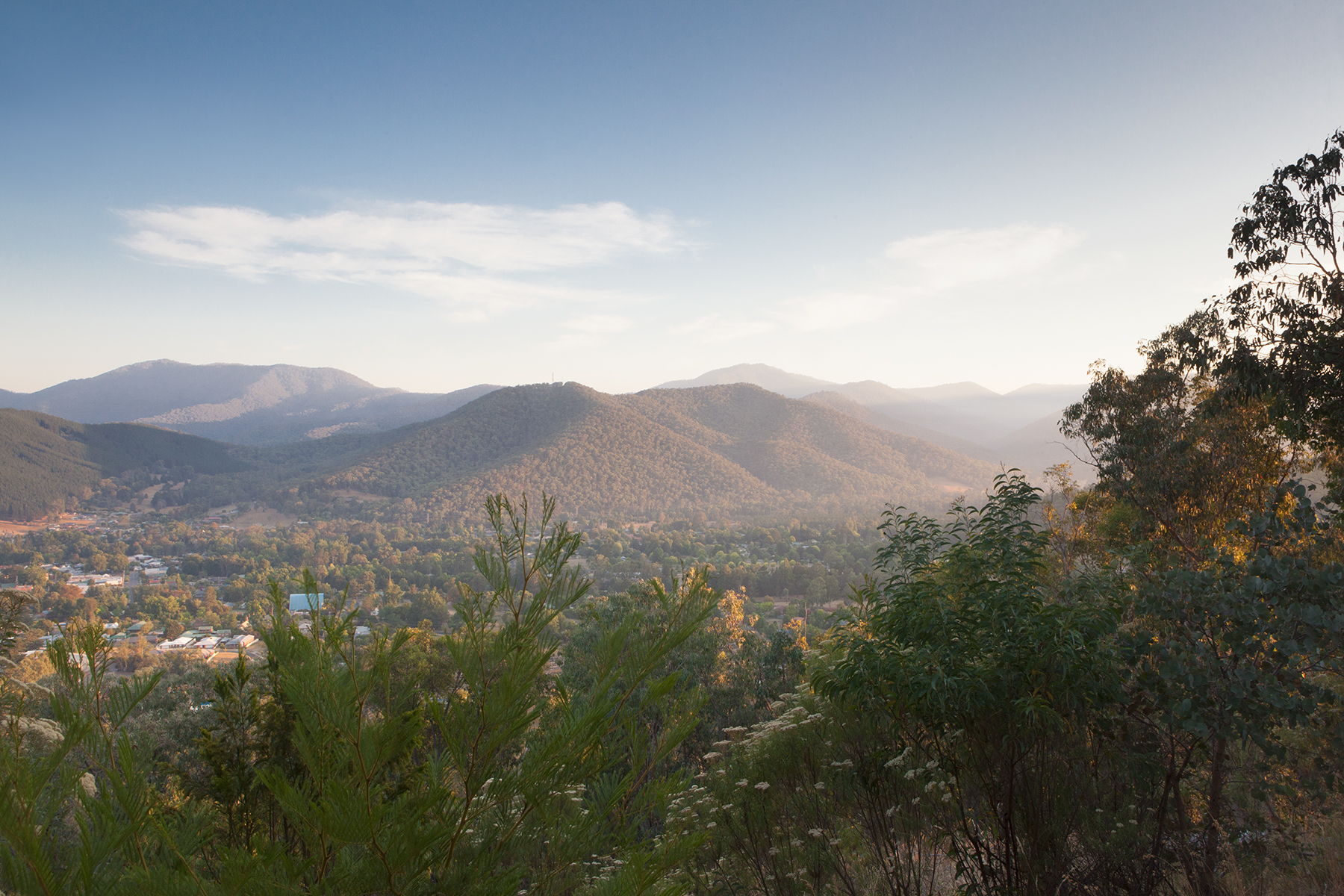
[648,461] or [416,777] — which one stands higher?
[416,777]

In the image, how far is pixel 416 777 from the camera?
1984mm

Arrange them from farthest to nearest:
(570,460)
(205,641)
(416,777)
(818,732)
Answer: (570,460)
(205,641)
(818,732)
(416,777)

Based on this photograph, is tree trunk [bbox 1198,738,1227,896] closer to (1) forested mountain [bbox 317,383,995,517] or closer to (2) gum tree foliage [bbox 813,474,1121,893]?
(2) gum tree foliage [bbox 813,474,1121,893]

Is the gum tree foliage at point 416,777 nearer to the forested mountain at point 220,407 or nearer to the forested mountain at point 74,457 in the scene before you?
the forested mountain at point 74,457

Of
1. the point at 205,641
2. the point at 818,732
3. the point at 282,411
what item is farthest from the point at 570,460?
Answer: the point at 282,411

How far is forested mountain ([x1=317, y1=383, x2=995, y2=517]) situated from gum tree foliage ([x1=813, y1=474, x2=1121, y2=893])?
61752 millimetres

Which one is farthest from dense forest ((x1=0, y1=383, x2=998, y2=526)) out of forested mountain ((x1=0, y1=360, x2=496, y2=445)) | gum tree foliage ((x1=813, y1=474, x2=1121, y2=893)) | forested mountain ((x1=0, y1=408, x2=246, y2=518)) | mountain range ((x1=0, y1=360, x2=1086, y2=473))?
gum tree foliage ((x1=813, y1=474, x2=1121, y2=893))

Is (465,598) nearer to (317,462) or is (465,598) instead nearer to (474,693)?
(474,693)

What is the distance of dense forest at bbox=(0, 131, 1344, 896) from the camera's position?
→ 1484mm

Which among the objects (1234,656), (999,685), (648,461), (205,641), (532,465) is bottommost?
(205,641)

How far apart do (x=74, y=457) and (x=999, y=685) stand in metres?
109

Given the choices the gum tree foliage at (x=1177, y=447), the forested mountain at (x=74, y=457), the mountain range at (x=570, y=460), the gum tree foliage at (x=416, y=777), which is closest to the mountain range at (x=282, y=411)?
the mountain range at (x=570, y=460)

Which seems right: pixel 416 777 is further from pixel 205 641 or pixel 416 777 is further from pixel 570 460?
pixel 570 460

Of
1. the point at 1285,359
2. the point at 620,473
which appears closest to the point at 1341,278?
the point at 1285,359
